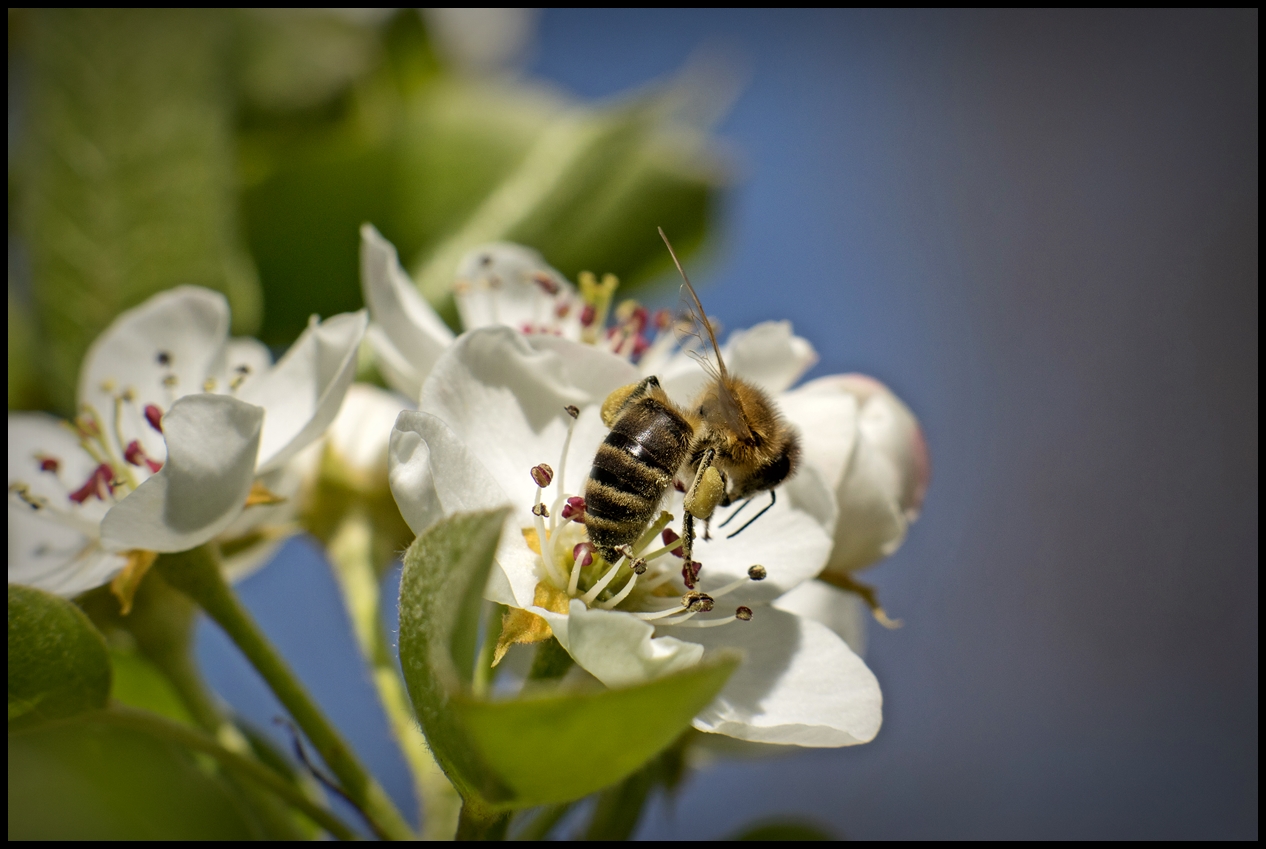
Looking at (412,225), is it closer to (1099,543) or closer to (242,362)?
(242,362)

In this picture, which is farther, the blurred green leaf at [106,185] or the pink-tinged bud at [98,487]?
the blurred green leaf at [106,185]

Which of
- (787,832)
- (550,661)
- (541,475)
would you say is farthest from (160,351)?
(787,832)

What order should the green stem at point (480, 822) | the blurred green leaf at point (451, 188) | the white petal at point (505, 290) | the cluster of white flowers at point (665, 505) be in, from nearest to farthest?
the green stem at point (480, 822) < the cluster of white flowers at point (665, 505) < the white petal at point (505, 290) < the blurred green leaf at point (451, 188)

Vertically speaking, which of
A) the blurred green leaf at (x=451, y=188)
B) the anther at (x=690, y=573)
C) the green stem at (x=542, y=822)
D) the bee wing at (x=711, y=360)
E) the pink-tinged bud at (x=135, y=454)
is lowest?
the green stem at (x=542, y=822)

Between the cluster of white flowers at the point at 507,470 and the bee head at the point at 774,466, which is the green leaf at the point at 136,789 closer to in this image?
the cluster of white flowers at the point at 507,470

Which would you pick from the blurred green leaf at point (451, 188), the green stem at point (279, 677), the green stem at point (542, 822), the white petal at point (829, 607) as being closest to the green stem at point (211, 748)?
the green stem at point (279, 677)

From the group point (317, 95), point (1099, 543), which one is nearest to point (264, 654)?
point (317, 95)
